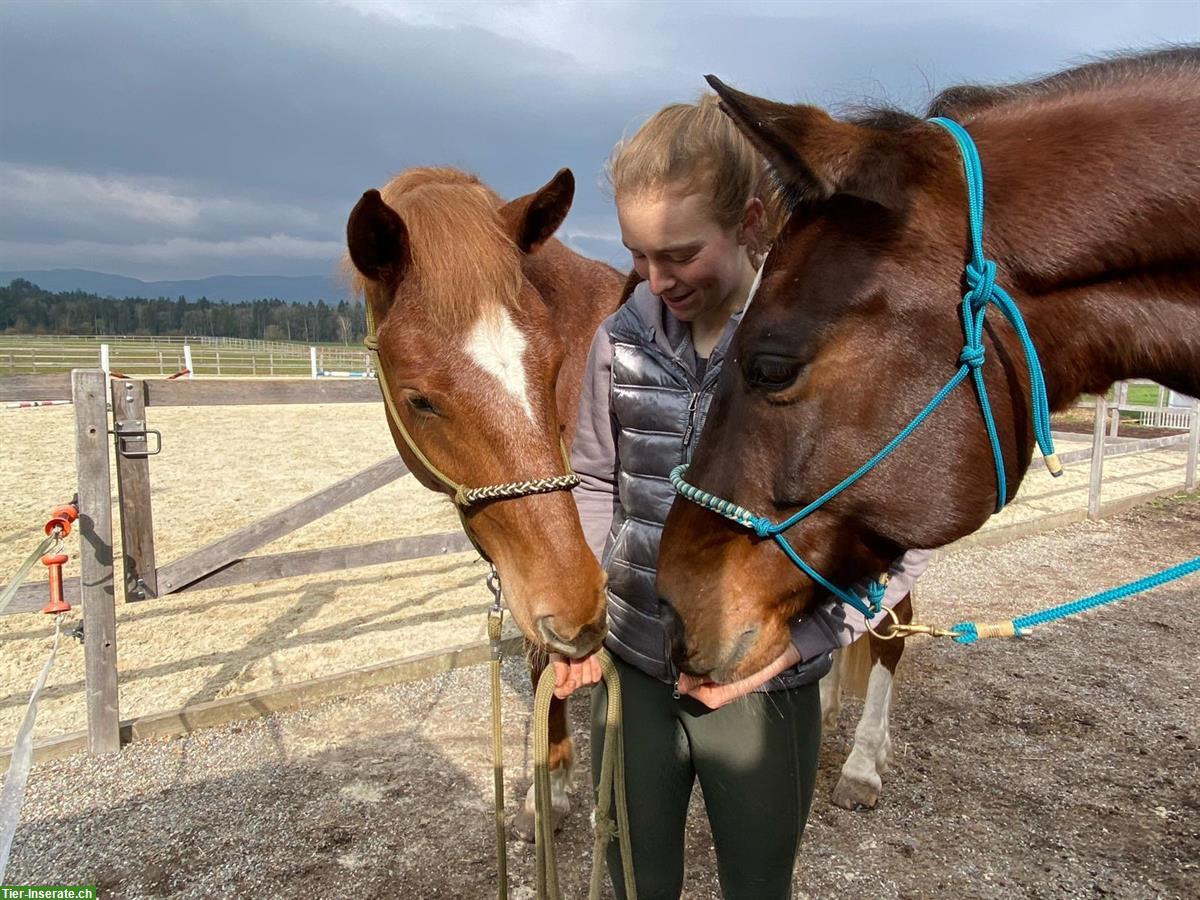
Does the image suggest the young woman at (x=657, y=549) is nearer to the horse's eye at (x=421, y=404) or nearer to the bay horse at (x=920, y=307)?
the bay horse at (x=920, y=307)

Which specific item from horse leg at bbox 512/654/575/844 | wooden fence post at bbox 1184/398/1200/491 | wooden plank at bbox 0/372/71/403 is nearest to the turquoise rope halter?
horse leg at bbox 512/654/575/844

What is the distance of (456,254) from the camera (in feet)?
6.43

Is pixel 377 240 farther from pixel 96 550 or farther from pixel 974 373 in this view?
pixel 96 550

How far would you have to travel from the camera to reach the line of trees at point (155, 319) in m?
91.9

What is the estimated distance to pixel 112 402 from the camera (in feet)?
11.5

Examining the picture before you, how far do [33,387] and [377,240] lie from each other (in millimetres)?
4091

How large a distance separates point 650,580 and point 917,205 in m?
0.99

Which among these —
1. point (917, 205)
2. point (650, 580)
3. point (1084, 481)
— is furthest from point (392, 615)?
point (1084, 481)

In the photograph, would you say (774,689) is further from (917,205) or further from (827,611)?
(917,205)

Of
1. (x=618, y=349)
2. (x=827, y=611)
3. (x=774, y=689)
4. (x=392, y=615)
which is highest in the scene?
(x=618, y=349)

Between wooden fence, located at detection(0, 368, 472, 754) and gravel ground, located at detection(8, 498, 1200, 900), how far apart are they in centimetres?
51

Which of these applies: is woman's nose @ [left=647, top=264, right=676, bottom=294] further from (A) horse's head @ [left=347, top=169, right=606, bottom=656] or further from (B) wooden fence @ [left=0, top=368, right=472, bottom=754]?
(B) wooden fence @ [left=0, top=368, right=472, bottom=754]

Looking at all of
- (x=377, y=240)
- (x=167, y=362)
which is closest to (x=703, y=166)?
(x=377, y=240)

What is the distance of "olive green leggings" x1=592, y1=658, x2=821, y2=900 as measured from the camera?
161 centimetres
